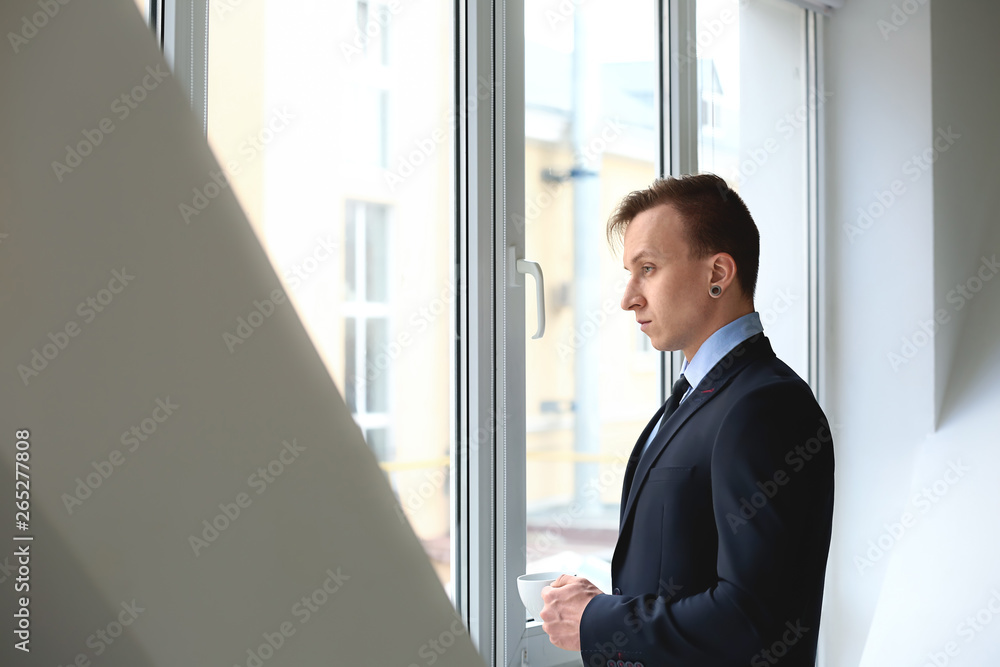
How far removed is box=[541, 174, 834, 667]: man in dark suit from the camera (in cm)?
109

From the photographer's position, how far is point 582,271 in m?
2.07

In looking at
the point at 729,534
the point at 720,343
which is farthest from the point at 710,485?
the point at 720,343

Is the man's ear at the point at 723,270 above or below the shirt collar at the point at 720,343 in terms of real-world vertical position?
above

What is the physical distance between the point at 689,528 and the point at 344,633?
0.72m

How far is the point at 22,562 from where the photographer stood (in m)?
1.22

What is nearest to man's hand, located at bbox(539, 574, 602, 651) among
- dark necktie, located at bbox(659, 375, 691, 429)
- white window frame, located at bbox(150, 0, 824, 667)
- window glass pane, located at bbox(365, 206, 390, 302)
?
dark necktie, located at bbox(659, 375, 691, 429)

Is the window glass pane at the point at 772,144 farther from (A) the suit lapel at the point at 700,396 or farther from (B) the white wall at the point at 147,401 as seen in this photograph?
(B) the white wall at the point at 147,401

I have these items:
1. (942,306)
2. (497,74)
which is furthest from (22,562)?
(942,306)

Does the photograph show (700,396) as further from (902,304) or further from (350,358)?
(902,304)

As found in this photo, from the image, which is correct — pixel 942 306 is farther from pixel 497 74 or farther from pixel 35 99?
pixel 35 99

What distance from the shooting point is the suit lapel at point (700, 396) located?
126 cm

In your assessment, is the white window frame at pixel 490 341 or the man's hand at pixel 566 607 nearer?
the man's hand at pixel 566 607

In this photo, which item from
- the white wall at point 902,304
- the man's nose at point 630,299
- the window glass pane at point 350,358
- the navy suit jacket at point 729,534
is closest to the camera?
the navy suit jacket at point 729,534

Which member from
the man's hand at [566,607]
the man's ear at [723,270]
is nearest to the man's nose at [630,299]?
the man's ear at [723,270]
